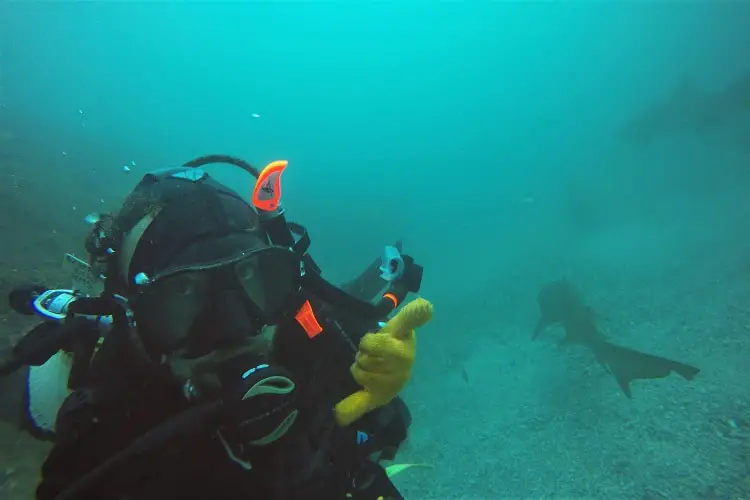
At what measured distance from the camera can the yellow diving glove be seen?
1857 millimetres

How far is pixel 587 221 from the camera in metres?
24.8

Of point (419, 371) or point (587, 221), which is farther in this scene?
point (587, 221)

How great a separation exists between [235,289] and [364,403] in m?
Result: 0.80

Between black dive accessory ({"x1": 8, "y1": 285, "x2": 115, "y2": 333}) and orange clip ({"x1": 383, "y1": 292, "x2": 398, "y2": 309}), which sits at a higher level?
black dive accessory ({"x1": 8, "y1": 285, "x2": 115, "y2": 333})

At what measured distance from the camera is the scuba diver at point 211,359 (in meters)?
1.42

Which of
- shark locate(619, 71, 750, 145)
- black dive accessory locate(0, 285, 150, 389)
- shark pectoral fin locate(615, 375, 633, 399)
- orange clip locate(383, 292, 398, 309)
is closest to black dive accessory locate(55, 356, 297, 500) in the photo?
black dive accessory locate(0, 285, 150, 389)

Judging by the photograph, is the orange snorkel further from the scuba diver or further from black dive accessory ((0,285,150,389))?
black dive accessory ((0,285,150,389))

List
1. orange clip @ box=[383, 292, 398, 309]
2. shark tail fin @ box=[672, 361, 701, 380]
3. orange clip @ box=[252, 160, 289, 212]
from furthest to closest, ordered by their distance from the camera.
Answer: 1. shark tail fin @ box=[672, 361, 701, 380]
2. orange clip @ box=[383, 292, 398, 309]
3. orange clip @ box=[252, 160, 289, 212]

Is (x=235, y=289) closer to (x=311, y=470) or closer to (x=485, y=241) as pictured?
(x=311, y=470)

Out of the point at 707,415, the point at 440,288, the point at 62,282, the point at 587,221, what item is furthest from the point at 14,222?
the point at 587,221

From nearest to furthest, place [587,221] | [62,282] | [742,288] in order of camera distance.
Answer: [62,282] → [742,288] → [587,221]

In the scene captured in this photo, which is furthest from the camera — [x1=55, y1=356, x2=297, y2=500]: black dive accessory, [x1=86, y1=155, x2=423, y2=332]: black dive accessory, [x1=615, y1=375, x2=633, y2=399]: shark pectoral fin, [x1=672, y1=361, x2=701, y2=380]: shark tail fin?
[x1=615, y1=375, x2=633, y2=399]: shark pectoral fin

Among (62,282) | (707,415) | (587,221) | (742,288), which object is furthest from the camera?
(587,221)

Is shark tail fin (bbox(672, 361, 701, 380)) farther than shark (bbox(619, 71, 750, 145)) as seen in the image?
No
